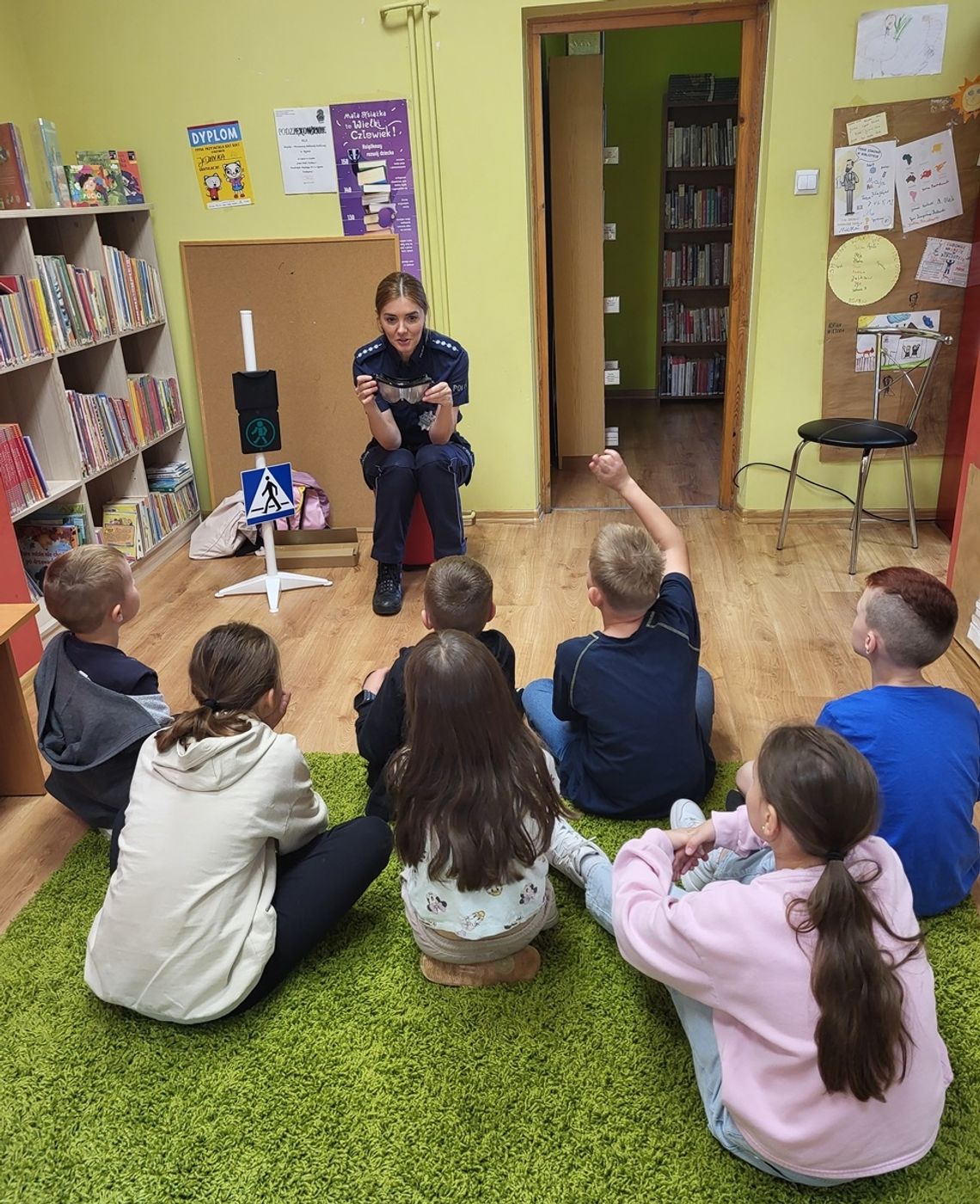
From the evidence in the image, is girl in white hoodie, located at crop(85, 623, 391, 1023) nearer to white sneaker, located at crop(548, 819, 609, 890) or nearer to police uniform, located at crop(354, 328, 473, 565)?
white sneaker, located at crop(548, 819, 609, 890)

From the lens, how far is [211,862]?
1.59 metres

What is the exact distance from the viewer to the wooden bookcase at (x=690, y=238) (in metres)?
6.03

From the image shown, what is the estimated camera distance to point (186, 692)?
2885 mm

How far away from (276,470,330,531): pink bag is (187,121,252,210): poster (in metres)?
1.12

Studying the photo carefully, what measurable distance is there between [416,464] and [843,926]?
2.57 meters

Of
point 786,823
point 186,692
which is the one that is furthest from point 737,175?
point 786,823

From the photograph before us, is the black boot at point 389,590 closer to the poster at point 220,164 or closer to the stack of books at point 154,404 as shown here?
the stack of books at point 154,404

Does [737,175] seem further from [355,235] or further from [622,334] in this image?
[622,334]

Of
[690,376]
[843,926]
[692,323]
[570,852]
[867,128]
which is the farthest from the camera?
[690,376]

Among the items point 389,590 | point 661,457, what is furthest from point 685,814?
point 661,457

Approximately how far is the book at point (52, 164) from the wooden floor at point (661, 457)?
7.66 feet

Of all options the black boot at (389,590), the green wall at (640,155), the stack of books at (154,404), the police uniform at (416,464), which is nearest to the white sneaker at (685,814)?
the black boot at (389,590)

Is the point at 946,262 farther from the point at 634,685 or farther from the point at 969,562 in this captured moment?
the point at 634,685

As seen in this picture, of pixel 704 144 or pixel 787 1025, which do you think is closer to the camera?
pixel 787 1025
